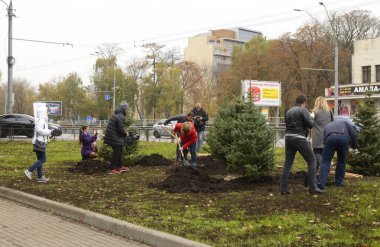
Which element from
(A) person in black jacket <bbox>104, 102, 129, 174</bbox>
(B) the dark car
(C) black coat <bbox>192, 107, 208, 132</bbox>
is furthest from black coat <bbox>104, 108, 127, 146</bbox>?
(B) the dark car

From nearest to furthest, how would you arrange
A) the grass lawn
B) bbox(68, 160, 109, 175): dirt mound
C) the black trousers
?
the grass lawn < the black trousers < bbox(68, 160, 109, 175): dirt mound

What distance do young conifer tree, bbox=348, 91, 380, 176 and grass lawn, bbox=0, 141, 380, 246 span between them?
60 centimetres

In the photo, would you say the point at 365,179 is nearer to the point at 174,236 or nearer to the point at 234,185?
the point at 234,185

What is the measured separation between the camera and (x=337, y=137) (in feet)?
28.0

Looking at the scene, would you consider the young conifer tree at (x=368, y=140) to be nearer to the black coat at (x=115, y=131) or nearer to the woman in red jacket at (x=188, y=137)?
the woman in red jacket at (x=188, y=137)

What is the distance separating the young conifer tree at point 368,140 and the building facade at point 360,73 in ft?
133

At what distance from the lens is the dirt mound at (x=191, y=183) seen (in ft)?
29.5

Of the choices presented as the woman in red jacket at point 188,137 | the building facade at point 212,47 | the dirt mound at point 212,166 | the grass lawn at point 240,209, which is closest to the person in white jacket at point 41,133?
the grass lawn at point 240,209

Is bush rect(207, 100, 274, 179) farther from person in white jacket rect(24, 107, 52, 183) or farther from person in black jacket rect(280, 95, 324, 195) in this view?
person in white jacket rect(24, 107, 52, 183)

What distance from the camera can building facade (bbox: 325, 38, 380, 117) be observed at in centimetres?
5028

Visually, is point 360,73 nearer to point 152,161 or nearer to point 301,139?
point 152,161

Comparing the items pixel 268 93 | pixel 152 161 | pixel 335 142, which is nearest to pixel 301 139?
pixel 335 142

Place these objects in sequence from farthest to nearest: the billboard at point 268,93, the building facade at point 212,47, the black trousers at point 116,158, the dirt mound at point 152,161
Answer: the building facade at point 212,47 < the billboard at point 268,93 < the dirt mound at point 152,161 < the black trousers at point 116,158

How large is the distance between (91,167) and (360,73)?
1799 inches
